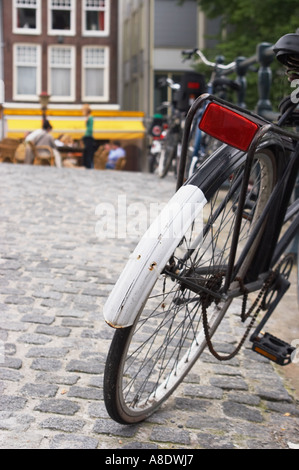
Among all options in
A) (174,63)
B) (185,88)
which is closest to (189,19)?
(174,63)

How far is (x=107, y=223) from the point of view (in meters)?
7.38

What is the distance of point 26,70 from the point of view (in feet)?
112

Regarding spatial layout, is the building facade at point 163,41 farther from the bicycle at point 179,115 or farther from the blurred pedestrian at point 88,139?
the bicycle at point 179,115

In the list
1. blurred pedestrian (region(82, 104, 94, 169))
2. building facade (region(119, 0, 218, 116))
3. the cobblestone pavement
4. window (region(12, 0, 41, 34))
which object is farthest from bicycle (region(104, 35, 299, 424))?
window (region(12, 0, 41, 34))

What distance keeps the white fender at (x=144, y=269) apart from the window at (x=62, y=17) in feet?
108

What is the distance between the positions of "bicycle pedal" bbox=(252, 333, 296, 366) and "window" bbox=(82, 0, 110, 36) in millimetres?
32613

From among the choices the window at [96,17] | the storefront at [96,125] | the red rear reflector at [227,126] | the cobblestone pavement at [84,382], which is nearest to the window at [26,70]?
the window at [96,17]

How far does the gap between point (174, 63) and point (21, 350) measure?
101ft

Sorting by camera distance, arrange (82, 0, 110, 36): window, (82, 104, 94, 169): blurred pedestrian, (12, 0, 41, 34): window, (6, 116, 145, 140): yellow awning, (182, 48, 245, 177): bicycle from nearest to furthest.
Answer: (182, 48, 245, 177): bicycle < (82, 104, 94, 169): blurred pedestrian < (6, 116, 145, 140): yellow awning < (12, 0, 41, 34): window < (82, 0, 110, 36): window

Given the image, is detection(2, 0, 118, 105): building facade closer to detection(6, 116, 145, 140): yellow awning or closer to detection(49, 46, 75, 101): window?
detection(49, 46, 75, 101): window

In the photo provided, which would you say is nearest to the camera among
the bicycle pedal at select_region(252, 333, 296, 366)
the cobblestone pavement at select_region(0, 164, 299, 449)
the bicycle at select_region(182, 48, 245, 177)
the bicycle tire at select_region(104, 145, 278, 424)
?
the bicycle tire at select_region(104, 145, 278, 424)

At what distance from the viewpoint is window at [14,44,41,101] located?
34.1 m

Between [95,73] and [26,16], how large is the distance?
13.3 ft

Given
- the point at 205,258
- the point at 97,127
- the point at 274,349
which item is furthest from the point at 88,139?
the point at 205,258
